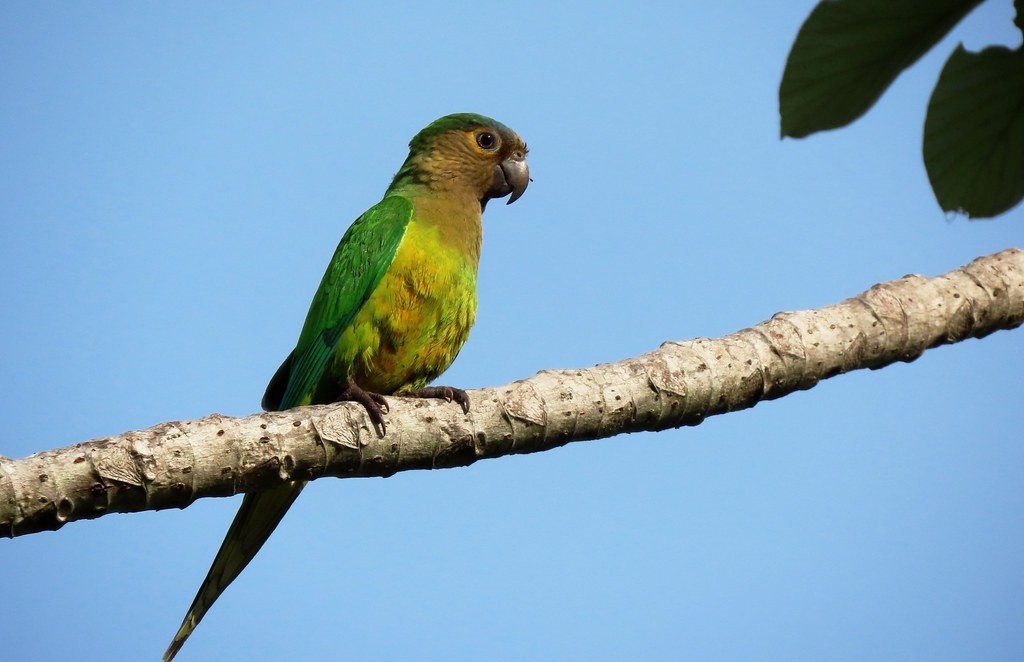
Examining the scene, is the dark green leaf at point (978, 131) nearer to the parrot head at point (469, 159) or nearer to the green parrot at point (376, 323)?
the green parrot at point (376, 323)

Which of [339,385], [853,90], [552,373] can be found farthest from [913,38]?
[339,385]

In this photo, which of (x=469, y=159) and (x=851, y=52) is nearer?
(x=851, y=52)

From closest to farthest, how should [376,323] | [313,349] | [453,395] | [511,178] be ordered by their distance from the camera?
[453,395] → [376,323] → [313,349] → [511,178]

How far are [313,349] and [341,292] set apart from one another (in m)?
0.32

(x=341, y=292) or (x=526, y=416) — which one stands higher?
(x=341, y=292)

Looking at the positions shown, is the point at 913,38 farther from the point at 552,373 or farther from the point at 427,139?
the point at 427,139

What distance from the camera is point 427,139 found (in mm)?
5152

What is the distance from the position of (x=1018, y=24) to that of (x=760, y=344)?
2392 millimetres

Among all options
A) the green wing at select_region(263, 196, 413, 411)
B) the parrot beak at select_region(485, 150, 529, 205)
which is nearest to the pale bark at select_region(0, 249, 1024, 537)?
the green wing at select_region(263, 196, 413, 411)

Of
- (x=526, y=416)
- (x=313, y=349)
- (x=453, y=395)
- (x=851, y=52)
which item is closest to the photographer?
(x=851, y=52)

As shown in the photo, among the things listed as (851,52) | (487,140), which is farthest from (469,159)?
(851,52)

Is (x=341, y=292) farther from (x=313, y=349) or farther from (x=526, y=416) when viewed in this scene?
(x=526, y=416)

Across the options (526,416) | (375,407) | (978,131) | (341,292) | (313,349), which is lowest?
(978,131)

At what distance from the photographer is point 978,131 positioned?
1064 millimetres
